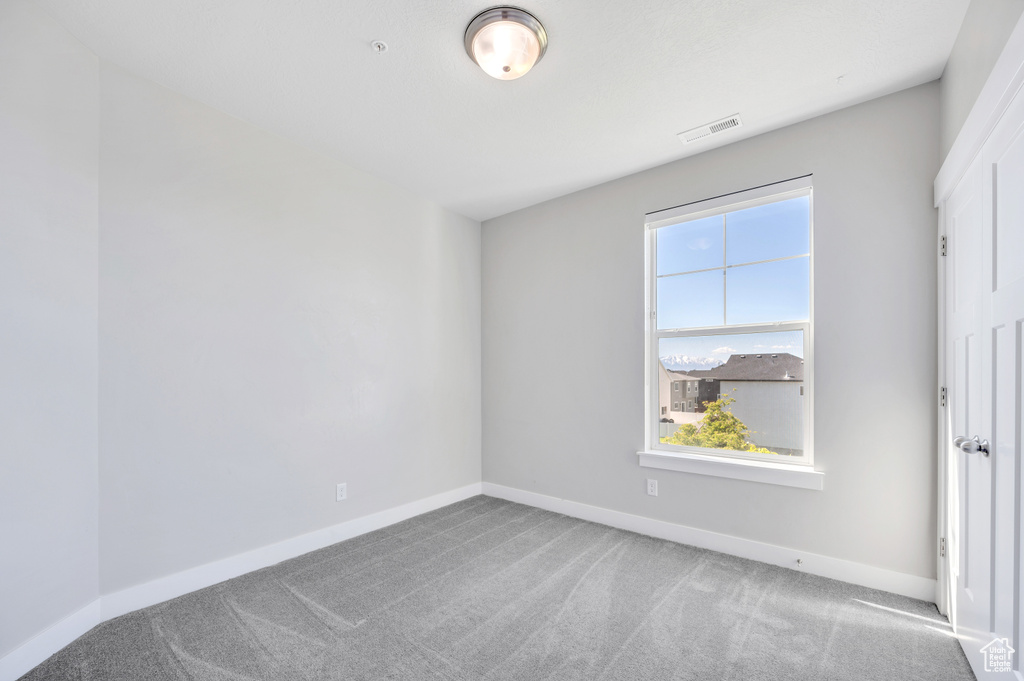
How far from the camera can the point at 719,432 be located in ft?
10.3

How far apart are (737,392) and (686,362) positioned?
403 millimetres

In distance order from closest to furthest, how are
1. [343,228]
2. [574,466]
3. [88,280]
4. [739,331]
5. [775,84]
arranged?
[88,280], [775,84], [739,331], [343,228], [574,466]

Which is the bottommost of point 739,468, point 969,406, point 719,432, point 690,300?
point 739,468

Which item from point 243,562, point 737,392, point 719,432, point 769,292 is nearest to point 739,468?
point 719,432

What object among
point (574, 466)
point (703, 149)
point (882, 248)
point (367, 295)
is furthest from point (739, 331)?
point (367, 295)

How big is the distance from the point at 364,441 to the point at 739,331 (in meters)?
2.80

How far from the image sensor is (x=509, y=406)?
425 centimetres

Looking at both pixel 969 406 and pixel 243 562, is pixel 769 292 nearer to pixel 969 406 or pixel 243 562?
pixel 969 406

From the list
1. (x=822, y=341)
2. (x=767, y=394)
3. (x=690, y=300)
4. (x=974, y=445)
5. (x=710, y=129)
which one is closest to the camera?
(x=974, y=445)

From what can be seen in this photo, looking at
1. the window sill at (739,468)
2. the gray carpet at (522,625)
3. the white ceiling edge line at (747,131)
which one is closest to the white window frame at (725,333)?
the window sill at (739,468)

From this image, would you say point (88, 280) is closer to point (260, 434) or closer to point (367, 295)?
point (260, 434)

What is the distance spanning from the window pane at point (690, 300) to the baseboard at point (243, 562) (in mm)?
2521

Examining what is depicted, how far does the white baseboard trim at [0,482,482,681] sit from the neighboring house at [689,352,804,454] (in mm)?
2606

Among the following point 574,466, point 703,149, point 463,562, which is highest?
point 703,149
